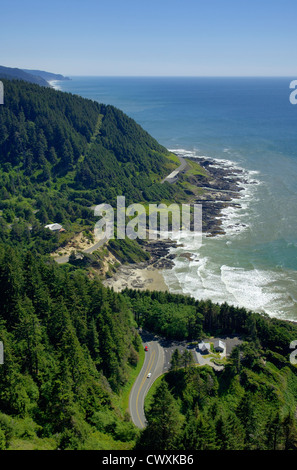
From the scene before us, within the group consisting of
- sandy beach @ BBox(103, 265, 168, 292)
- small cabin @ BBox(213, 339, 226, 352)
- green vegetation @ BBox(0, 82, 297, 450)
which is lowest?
sandy beach @ BBox(103, 265, 168, 292)

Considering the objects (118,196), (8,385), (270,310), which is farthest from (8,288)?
(118,196)

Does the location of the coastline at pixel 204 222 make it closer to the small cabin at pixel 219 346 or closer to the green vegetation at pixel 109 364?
the green vegetation at pixel 109 364

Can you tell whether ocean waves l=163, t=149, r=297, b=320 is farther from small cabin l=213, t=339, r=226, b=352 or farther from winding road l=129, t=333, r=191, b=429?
winding road l=129, t=333, r=191, b=429

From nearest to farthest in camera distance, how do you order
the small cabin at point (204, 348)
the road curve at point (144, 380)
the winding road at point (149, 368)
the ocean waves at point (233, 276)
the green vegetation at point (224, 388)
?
the green vegetation at point (224, 388) < the road curve at point (144, 380) < the winding road at point (149, 368) < the small cabin at point (204, 348) < the ocean waves at point (233, 276)

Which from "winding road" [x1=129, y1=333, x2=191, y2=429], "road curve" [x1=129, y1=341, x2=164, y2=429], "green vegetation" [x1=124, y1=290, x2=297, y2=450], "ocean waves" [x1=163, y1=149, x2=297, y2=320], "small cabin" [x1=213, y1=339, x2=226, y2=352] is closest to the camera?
"green vegetation" [x1=124, y1=290, x2=297, y2=450]

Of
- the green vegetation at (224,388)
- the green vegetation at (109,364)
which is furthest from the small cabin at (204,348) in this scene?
the green vegetation at (224,388)

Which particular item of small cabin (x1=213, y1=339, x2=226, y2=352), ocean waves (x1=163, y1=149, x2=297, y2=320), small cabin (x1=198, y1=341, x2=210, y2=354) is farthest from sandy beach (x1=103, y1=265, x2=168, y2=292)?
small cabin (x1=198, y1=341, x2=210, y2=354)

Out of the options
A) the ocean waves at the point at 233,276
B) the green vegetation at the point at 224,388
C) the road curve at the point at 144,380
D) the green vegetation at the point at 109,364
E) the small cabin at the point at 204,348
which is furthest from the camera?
the ocean waves at the point at 233,276
